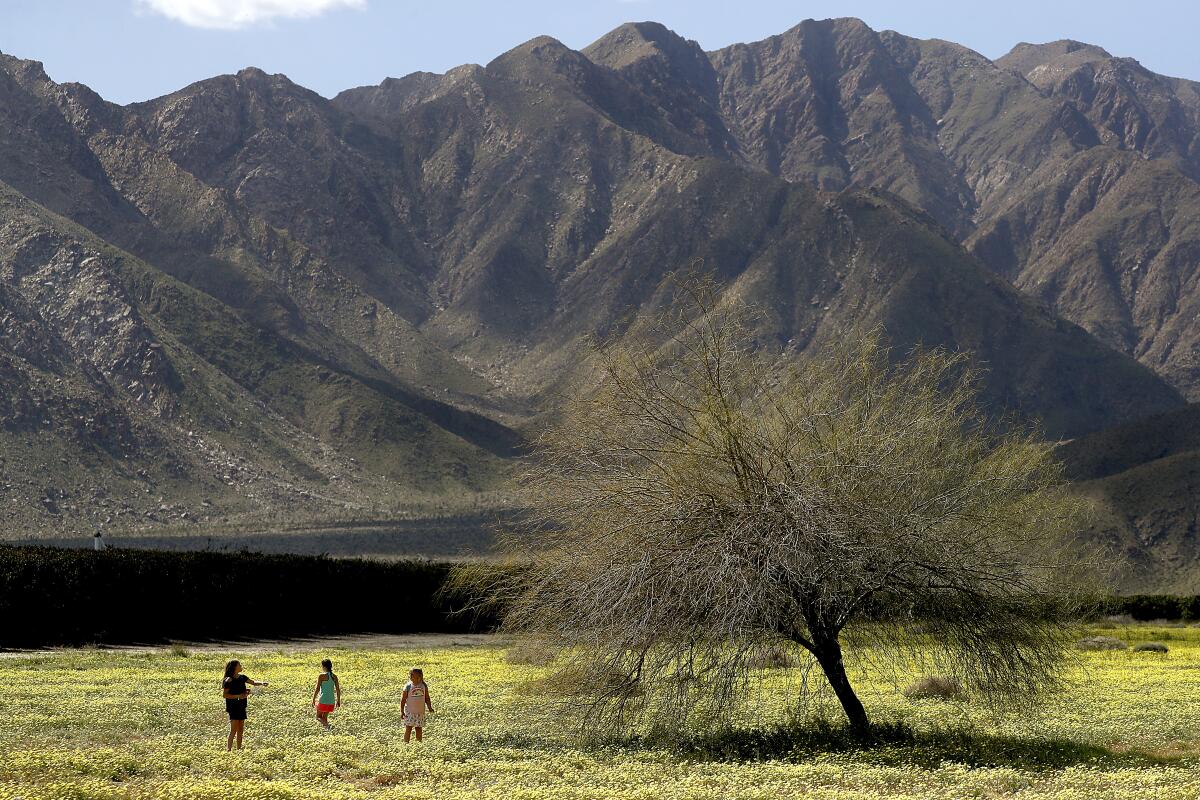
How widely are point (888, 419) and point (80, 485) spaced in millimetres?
123409

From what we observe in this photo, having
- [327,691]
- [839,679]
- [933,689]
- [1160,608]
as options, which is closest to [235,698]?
[327,691]

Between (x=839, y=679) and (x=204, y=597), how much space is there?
27.9 meters

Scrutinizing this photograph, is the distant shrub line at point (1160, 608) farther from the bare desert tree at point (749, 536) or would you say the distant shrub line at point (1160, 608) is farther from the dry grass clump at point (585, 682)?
the dry grass clump at point (585, 682)

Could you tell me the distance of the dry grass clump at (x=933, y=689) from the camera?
1065 inches

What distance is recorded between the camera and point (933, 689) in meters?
27.4

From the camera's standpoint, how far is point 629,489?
66.2ft

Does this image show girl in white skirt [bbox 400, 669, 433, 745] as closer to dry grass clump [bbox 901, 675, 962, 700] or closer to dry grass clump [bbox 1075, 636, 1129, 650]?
dry grass clump [bbox 901, 675, 962, 700]

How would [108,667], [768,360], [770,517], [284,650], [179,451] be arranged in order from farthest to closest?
[179,451], [284,650], [108,667], [768,360], [770,517]

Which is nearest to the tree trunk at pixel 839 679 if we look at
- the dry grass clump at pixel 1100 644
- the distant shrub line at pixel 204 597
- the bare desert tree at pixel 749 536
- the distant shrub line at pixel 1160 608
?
the bare desert tree at pixel 749 536

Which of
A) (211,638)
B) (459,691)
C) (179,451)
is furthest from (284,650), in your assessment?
(179,451)

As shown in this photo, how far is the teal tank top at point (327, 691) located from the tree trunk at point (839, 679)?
27.3ft

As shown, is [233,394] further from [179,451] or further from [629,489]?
[629,489]

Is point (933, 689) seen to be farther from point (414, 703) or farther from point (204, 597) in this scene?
point (204, 597)

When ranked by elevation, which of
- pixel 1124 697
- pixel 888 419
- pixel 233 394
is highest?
pixel 233 394
